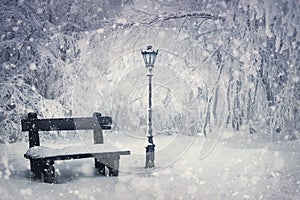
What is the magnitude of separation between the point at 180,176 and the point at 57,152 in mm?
2396

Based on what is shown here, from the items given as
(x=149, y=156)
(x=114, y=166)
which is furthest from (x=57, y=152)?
(x=149, y=156)

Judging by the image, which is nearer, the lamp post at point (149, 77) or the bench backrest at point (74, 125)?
the bench backrest at point (74, 125)

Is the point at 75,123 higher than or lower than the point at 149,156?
higher

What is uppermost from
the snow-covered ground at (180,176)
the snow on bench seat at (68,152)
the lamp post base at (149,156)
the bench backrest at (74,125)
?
the bench backrest at (74,125)

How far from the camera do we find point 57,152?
6.44m

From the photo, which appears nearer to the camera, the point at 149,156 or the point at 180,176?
the point at 180,176

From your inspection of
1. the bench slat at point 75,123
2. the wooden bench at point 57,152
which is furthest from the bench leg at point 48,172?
the bench slat at point 75,123

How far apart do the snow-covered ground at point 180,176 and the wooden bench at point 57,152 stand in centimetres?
20

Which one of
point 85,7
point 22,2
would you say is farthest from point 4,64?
point 85,7

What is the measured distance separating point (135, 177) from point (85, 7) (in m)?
7.69

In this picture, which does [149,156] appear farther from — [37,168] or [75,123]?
[37,168]

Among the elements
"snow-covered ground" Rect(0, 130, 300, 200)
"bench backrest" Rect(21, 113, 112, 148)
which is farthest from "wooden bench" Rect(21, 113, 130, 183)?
"snow-covered ground" Rect(0, 130, 300, 200)

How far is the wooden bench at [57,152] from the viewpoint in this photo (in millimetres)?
6207

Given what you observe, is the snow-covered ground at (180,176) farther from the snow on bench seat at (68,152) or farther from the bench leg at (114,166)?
the snow on bench seat at (68,152)
